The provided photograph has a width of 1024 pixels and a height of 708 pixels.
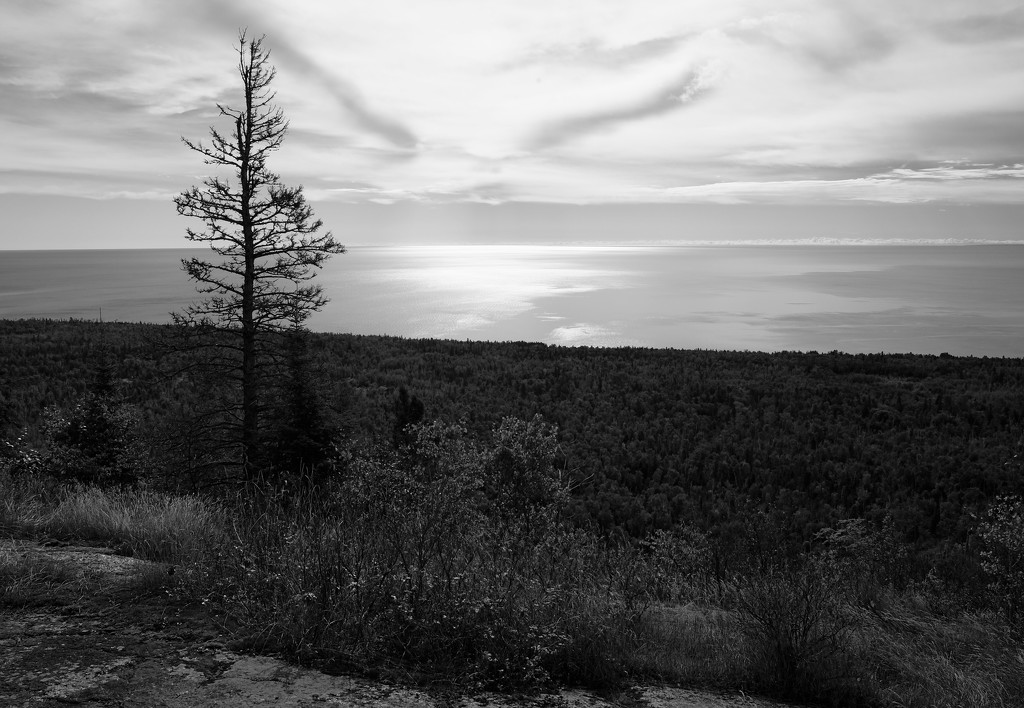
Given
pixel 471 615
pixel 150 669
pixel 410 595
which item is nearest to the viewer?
pixel 150 669

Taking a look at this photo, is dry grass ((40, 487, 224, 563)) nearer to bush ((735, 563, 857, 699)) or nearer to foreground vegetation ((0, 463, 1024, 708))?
foreground vegetation ((0, 463, 1024, 708))

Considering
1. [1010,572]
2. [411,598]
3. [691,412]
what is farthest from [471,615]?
[691,412]

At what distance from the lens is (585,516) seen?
20.2m

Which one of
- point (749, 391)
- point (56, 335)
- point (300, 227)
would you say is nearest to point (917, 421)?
point (749, 391)

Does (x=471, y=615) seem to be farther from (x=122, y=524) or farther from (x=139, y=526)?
(x=122, y=524)

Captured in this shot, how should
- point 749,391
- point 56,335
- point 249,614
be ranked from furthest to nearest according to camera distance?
point 56,335, point 749,391, point 249,614

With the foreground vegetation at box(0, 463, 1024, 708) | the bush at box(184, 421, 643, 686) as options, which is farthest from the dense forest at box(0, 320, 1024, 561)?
the bush at box(184, 421, 643, 686)

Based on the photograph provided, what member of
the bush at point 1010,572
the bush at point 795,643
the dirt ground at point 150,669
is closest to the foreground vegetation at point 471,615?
the bush at point 795,643

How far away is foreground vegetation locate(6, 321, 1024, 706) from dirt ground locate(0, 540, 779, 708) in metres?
0.16

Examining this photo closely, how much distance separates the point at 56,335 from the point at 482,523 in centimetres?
4801

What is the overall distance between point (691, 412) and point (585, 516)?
531 inches

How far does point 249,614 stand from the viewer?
147 inches

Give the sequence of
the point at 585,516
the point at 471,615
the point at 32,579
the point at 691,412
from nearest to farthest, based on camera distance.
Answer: the point at 471,615, the point at 32,579, the point at 585,516, the point at 691,412

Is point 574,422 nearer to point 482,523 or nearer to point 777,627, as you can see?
point 482,523
